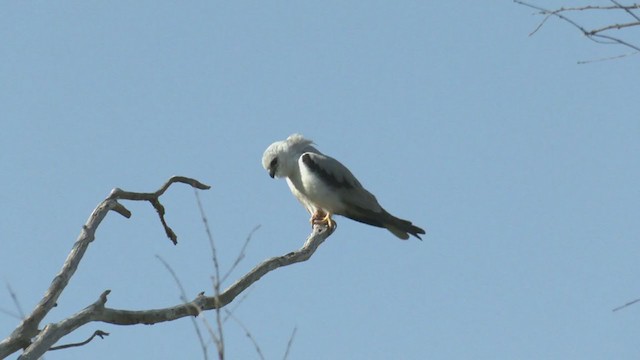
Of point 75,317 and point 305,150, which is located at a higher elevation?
point 305,150

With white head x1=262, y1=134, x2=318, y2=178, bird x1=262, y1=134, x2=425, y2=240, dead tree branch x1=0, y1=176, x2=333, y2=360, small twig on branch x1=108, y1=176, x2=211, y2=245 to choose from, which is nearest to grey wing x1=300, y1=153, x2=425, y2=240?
bird x1=262, y1=134, x2=425, y2=240

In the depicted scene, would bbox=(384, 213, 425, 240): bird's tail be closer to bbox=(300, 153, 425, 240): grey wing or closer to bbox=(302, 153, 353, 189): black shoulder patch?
bbox=(300, 153, 425, 240): grey wing

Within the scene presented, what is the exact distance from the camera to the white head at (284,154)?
35.7 feet

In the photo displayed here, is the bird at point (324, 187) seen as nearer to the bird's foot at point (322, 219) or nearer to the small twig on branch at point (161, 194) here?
the bird's foot at point (322, 219)

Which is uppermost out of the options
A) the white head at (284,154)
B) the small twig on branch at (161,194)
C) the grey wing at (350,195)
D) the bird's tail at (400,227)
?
the white head at (284,154)

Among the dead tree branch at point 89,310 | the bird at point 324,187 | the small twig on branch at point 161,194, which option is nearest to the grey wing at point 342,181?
the bird at point 324,187

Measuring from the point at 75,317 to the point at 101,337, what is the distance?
0.54 m

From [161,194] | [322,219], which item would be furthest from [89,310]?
[322,219]

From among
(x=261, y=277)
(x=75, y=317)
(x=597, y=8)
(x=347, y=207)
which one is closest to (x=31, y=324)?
(x=75, y=317)

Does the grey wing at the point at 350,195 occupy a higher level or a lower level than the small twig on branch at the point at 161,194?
higher

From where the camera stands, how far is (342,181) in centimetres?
1065

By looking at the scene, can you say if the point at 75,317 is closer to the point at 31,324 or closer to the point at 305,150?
the point at 31,324

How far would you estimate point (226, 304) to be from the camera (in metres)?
6.22

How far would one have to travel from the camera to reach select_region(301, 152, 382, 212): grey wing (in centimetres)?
1059
